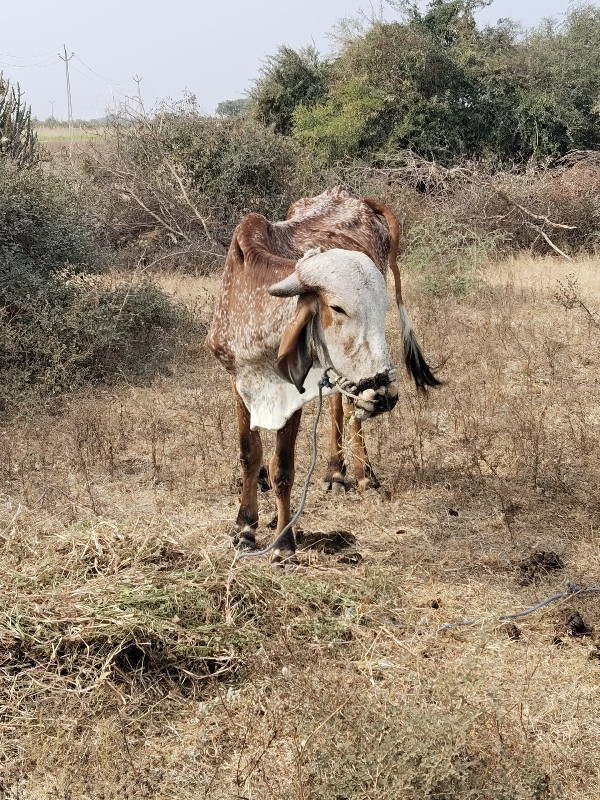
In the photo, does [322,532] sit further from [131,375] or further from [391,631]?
[131,375]

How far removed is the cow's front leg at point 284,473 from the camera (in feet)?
15.6

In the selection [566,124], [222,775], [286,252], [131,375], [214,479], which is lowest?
[222,775]

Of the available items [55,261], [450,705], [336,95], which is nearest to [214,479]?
[450,705]

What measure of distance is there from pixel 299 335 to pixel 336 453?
5.81 ft

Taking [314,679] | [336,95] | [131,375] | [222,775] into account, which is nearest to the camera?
[222,775]

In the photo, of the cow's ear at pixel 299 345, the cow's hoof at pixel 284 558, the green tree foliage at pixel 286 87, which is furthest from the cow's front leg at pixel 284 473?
the green tree foliage at pixel 286 87

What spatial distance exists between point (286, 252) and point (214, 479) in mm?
1720

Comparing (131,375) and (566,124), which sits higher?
(566,124)

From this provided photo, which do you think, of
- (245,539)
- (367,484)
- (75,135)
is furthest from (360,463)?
(75,135)

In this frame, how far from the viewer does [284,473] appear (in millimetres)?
4828

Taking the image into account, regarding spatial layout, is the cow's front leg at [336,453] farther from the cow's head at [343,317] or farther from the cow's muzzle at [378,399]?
the cow's muzzle at [378,399]

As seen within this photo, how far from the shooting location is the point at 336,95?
1897cm

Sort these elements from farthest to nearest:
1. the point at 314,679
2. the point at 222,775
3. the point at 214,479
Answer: the point at 214,479
the point at 314,679
the point at 222,775

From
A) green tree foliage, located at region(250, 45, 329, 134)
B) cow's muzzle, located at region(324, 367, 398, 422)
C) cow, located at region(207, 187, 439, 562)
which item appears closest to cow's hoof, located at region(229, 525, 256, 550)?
cow, located at region(207, 187, 439, 562)
